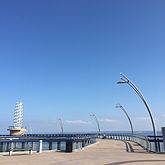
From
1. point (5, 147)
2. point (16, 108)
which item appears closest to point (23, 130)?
point (16, 108)

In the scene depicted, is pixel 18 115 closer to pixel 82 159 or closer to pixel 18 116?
pixel 18 116

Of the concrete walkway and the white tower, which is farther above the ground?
the white tower

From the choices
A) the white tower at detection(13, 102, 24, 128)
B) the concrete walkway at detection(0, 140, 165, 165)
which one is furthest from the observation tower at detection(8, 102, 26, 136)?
the concrete walkway at detection(0, 140, 165, 165)

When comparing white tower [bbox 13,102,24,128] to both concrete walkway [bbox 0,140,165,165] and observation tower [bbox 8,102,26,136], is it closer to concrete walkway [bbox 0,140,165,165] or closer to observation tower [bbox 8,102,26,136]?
observation tower [bbox 8,102,26,136]

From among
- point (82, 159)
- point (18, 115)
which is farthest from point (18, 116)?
point (82, 159)

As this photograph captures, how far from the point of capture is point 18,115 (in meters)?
117

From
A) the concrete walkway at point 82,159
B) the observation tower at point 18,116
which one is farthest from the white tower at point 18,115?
the concrete walkway at point 82,159

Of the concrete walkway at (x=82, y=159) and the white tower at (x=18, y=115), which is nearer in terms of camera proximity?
the concrete walkway at (x=82, y=159)

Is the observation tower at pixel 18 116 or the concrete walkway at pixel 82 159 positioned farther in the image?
the observation tower at pixel 18 116

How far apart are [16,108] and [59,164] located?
360 feet

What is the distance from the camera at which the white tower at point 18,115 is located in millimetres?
115312

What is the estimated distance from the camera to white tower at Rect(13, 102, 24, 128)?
115312mm

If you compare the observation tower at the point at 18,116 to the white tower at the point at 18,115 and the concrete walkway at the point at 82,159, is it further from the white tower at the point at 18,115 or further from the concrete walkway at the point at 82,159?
the concrete walkway at the point at 82,159

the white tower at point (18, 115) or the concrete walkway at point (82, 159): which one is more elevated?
the white tower at point (18, 115)
